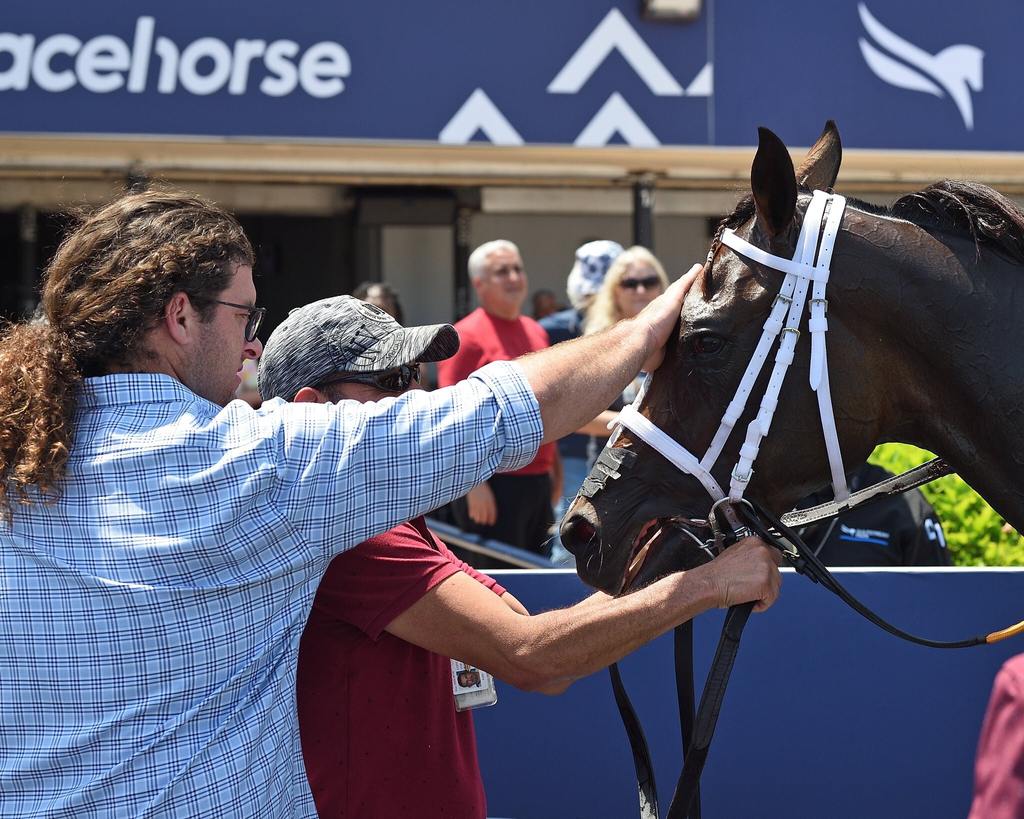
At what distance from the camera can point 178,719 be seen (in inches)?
59.7

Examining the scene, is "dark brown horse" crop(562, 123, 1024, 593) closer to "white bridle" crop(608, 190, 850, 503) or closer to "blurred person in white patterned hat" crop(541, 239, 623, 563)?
"white bridle" crop(608, 190, 850, 503)

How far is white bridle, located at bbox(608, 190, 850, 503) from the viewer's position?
195 cm

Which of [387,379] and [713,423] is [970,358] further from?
[387,379]

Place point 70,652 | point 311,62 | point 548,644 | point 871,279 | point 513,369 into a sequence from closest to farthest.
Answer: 1. point 70,652
2. point 513,369
3. point 548,644
4. point 871,279
5. point 311,62

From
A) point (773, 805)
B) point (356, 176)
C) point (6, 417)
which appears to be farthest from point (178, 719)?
point (356, 176)

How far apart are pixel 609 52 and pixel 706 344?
217 inches

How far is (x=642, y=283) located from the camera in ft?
16.2

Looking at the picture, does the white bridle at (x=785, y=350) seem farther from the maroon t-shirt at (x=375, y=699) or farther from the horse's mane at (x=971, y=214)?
the maroon t-shirt at (x=375, y=699)

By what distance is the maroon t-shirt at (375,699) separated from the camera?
183 centimetres

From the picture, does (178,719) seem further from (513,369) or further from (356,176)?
(356,176)

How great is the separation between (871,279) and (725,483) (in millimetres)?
448

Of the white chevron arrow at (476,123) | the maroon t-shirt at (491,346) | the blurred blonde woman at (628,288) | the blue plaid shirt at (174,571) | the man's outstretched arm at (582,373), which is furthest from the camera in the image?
the white chevron arrow at (476,123)

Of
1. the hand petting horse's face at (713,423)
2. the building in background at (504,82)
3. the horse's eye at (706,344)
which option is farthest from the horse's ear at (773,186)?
the building in background at (504,82)

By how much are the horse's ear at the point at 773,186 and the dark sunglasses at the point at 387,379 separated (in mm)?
682
